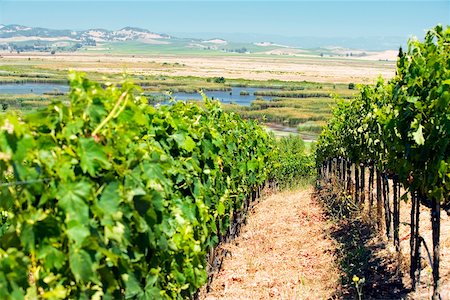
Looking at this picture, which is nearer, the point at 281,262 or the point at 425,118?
the point at 425,118

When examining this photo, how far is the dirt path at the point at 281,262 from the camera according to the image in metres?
8.49

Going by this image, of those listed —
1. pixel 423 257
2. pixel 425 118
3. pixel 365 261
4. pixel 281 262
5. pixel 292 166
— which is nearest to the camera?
pixel 425 118

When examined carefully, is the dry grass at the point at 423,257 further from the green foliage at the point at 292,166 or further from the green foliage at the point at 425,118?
the green foliage at the point at 292,166

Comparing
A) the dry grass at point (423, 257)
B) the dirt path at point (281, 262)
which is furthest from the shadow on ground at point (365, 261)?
the dirt path at point (281, 262)

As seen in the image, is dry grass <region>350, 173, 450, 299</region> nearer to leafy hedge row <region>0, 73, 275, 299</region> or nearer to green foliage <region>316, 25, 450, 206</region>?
green foliage <region>316, 25, 450, 206</region>

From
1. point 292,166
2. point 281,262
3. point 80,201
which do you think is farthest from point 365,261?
point 292,166

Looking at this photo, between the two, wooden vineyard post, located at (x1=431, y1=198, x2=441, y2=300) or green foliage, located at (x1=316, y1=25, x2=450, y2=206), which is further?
wooden vineyard post, located at (x1=431, y1=198, x2=441, y2=300)

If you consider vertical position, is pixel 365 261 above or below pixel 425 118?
below

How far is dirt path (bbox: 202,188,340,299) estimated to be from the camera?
8492 millimetres

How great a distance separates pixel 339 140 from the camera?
15664mm

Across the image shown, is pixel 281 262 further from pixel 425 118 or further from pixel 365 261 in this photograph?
pixel 425 118

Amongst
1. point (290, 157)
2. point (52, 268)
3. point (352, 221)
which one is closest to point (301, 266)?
point (352, 221)

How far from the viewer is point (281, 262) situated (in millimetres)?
10273

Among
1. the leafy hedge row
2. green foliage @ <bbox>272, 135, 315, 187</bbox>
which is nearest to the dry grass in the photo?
the leafy hedge row
